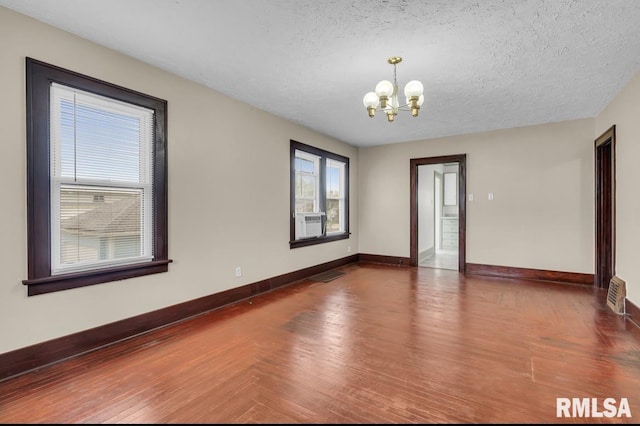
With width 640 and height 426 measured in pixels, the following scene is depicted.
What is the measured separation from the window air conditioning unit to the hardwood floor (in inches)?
64.3

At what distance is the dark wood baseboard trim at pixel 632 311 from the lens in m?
3.04

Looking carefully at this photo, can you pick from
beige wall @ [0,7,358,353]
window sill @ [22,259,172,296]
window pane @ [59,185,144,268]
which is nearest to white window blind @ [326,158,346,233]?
beige wall @ [0,7,358,353]

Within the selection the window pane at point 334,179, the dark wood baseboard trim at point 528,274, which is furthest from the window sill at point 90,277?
the dark wood baseboard trim at point 528,274

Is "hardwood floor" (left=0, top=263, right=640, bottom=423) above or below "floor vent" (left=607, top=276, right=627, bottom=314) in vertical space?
below

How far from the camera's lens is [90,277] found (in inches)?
101

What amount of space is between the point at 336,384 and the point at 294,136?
3762mm

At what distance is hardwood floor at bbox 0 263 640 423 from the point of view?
5.87 ft

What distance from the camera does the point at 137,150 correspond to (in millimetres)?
2912

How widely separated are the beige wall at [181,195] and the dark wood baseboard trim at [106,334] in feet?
0.18

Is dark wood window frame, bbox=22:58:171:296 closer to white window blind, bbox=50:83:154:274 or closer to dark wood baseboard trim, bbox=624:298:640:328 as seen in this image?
white window blind, bbox=50:83:154:274

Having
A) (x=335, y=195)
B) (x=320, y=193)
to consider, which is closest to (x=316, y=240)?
(x=320, y=193)

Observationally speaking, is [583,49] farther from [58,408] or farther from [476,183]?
[58,408]

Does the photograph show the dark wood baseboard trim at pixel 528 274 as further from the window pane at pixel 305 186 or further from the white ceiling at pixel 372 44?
the window pane at pixel 305 186

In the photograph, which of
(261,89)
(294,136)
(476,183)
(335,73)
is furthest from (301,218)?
(476,183)
